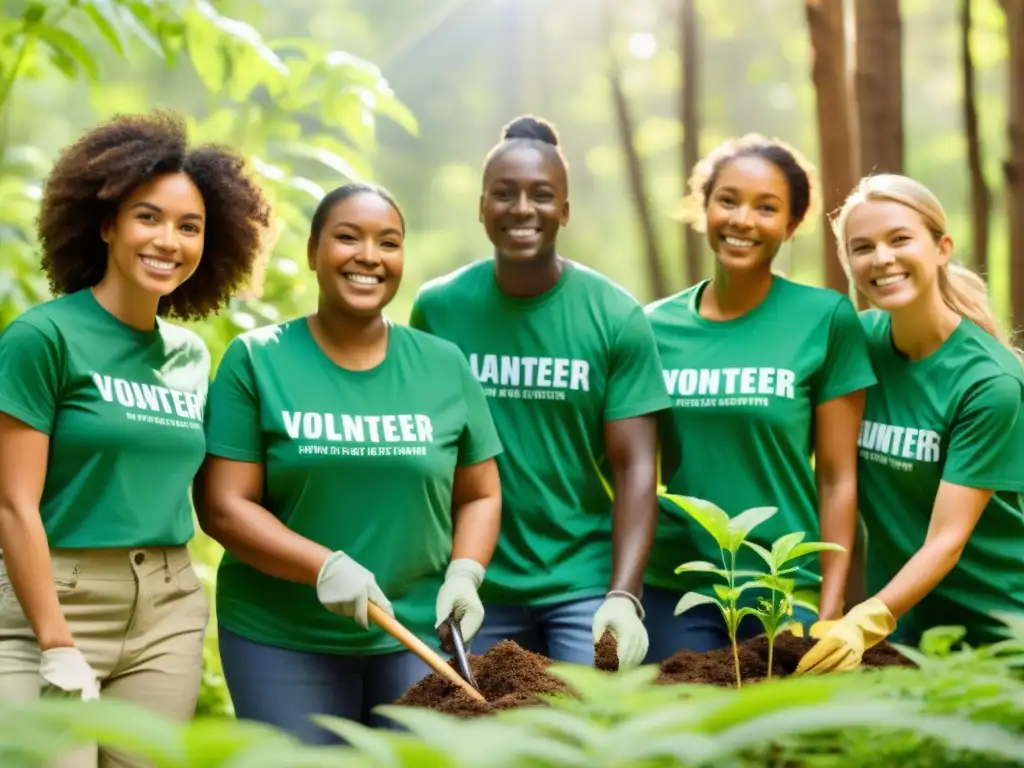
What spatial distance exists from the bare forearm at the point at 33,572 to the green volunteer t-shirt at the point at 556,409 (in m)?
1.06

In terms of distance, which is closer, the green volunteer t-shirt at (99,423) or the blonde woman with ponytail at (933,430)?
the green volunteer t-shirt at (99,423)

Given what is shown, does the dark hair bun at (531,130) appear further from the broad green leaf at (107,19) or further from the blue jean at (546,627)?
the blue jean at (546,627)

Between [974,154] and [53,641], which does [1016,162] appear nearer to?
[974,154]

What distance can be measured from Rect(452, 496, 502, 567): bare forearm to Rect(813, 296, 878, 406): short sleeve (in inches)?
34.3

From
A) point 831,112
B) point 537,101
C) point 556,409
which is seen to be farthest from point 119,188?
point 537,101

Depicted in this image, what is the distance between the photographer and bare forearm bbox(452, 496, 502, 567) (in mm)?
2621

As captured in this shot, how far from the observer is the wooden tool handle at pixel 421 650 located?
2094 mm

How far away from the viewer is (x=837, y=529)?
9.14ft

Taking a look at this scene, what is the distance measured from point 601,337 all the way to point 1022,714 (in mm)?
1821

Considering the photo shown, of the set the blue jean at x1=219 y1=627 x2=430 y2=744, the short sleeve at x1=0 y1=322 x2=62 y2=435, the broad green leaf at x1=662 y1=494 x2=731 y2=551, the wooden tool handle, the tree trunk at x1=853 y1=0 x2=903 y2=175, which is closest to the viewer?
the broad green leaf at x1=662 y1=494 x2=731 y2=551

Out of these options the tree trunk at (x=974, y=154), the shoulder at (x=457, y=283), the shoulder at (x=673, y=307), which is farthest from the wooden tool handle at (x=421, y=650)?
the tree trunk at (x=974, y=154)

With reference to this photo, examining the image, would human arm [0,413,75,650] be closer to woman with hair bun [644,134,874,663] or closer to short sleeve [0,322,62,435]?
short sleeve [0,322,62,435]

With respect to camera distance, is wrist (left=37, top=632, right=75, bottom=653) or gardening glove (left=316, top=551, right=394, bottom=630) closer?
wrist (left=37, top=632, right=75, bottom=653)

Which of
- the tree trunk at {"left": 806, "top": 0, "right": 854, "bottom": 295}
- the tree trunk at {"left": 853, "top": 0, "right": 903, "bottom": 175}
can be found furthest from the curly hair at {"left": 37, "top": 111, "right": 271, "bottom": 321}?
the tree trunk at {"left": 853, "top": 0, "right": 903, "bottom": 175}
